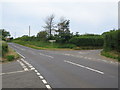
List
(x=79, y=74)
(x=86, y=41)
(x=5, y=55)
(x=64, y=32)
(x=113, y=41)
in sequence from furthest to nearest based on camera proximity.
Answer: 1. (x=64, y=32)
2. (x=86, y=41)
3. (x=113, y=41)
4. (x=5, y=55)
5. (x=79, y=74)

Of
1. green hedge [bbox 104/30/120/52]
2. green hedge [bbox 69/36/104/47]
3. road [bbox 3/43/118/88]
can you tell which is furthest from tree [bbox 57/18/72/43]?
road [bbox 3/43/118/88]

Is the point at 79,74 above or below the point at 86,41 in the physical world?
below

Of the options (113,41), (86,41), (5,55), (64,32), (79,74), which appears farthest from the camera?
(64,32)

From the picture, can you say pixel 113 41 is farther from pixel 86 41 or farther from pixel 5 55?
pixel 86 41

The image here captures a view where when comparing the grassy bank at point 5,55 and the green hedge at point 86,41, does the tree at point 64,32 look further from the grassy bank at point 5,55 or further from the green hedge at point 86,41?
the grassy bank at point 5,55

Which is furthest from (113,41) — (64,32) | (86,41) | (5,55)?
(64,32)

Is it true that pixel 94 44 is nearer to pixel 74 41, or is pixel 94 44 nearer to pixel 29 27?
pixel 74 41

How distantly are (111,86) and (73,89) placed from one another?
1.65m

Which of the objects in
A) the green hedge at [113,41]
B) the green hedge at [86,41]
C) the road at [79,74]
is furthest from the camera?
the green hedge at [86,41]

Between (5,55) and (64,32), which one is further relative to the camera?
(64,32)

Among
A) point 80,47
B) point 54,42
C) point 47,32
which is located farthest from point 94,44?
point 47,32

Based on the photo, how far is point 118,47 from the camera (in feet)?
57.3

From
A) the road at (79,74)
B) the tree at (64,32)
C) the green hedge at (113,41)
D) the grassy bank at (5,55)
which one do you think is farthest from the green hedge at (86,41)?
the road at (79,74)

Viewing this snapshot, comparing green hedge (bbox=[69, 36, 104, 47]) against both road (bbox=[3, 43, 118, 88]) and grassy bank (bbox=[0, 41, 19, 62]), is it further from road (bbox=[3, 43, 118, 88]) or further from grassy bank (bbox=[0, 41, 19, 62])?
road (bbox=[3, 43, 118, 88])
